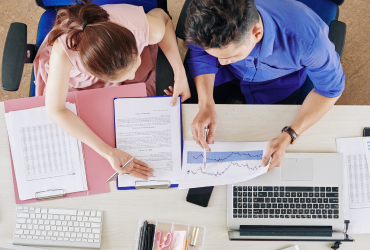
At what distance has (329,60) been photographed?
2.93 feet

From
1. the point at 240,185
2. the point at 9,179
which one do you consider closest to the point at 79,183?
the point at 9,179

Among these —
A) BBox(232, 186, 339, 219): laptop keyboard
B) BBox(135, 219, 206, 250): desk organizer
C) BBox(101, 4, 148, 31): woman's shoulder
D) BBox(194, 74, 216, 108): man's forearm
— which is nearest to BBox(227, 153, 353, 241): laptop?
BBox(232, 186, 339, 219): laptop keyboard

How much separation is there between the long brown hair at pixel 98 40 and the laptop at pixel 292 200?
0.59 meters

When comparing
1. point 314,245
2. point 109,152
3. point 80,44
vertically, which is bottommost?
point 314,245

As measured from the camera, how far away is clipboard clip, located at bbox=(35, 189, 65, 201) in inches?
40.3

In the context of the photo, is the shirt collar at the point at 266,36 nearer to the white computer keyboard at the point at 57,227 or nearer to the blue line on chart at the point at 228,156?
the blue line on chart at the point at 228,156

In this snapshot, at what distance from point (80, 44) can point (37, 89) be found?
439mm

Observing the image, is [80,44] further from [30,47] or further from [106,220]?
[106,220]

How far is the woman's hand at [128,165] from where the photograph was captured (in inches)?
39.5

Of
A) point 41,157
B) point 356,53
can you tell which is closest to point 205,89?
point 41,157

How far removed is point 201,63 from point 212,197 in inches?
20.9

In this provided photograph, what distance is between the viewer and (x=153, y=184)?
1025 mm

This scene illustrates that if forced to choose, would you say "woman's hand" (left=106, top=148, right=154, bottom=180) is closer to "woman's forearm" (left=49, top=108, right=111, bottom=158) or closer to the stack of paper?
"woman's forearm" (left=49, top=108, right=111, bottom=158)

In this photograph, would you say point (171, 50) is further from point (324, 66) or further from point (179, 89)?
point (324, 66)
